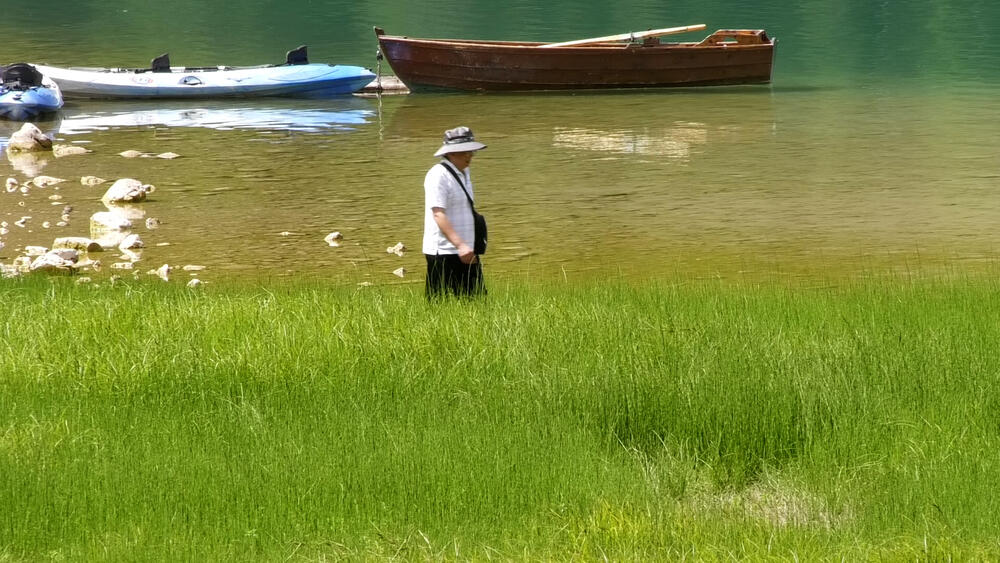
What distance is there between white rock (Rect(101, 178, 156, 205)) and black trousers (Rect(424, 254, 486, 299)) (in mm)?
10388

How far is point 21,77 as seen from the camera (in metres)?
28.9

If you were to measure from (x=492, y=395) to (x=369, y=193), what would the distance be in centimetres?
Result: 1282

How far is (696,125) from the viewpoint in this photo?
28188mm

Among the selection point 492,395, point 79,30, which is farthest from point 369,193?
point 79,30

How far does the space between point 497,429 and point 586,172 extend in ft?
51.3

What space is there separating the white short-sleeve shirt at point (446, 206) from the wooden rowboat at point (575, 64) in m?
24.6

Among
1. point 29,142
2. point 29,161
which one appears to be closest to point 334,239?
point 29,161

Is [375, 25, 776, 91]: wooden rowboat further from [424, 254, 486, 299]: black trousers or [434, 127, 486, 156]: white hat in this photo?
[434, 127, 486, 156]: white hat

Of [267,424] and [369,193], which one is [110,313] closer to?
[267,424]

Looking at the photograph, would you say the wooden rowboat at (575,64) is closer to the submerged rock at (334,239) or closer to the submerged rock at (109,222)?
the submerged rock at (109,222)

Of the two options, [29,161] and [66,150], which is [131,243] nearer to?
[29,161]

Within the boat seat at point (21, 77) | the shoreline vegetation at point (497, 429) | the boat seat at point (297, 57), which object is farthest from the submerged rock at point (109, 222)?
the boat seat at point (297, 57)

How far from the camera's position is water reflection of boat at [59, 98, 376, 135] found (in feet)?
91.5

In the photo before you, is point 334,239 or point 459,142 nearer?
point 459,142
